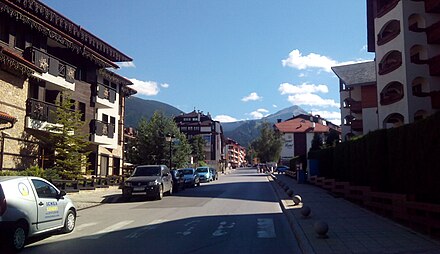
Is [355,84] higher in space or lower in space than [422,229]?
higher

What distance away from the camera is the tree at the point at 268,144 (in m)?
106

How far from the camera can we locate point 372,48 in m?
39.7

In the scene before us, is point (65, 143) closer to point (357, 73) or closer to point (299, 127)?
point (357, 73)

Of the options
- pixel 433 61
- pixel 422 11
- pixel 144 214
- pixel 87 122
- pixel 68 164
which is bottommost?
pixel 144 214

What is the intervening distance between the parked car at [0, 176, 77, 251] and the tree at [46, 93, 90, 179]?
13370 mm

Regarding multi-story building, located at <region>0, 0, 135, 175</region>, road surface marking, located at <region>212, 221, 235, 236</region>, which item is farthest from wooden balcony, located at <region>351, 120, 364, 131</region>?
road surface marking, located at <region>212, 221, 235, 236</region>

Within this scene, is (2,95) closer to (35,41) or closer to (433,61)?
(35,41)

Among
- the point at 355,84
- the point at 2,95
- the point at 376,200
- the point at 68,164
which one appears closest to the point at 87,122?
the point at 68,164

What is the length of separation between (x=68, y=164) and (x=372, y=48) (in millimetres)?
29242

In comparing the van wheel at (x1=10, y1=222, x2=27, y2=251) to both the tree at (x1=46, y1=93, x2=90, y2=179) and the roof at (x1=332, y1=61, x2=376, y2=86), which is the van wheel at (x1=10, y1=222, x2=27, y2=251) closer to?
the tree at (x1=46, y1=93, x2=90, y2=179)

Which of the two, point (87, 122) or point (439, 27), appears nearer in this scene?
point (439, 27)

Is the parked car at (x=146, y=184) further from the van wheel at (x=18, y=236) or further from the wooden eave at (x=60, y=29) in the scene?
the van wheel at (x=18, y=236)

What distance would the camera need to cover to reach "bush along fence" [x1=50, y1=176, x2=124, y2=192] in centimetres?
2100

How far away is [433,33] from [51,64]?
22602 mm
